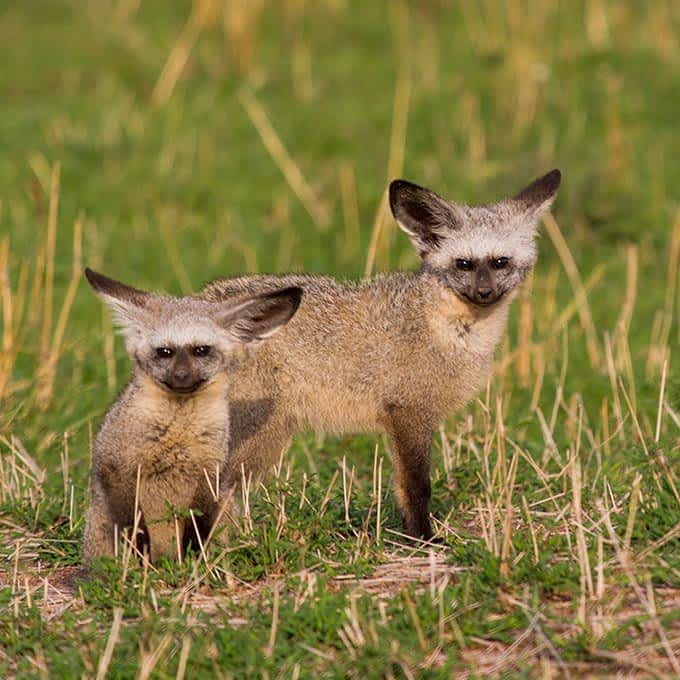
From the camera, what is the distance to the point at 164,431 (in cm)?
551

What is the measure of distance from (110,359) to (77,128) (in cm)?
505

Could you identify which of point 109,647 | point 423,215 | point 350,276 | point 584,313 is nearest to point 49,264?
point 350,276

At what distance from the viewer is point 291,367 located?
6.21 m

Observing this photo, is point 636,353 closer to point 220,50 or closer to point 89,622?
point 89,622

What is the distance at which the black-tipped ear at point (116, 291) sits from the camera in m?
5.57

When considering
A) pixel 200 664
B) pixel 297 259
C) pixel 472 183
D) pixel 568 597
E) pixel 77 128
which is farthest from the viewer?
pixel 77 128

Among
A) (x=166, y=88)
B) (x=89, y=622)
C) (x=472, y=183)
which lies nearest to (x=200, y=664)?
(x=89, y=622)

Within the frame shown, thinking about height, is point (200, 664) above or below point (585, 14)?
below

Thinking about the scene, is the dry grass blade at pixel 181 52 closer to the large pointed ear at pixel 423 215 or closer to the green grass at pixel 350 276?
the green grass at pixel 350 276

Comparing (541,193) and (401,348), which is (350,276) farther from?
(401,348)

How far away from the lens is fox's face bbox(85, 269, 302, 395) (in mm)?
5496

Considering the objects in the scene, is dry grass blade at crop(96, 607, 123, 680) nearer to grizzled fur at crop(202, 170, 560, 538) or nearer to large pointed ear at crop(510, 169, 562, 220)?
grizzled fur at crop(202, 170, 560, 538)

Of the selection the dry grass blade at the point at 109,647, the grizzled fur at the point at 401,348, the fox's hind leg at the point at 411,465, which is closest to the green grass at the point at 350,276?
the dry grass blade at the point at 109,647

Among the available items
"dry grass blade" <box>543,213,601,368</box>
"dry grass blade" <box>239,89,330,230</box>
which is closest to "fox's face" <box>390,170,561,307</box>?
"dry grass blade" <box>543,213,601,368</box>
